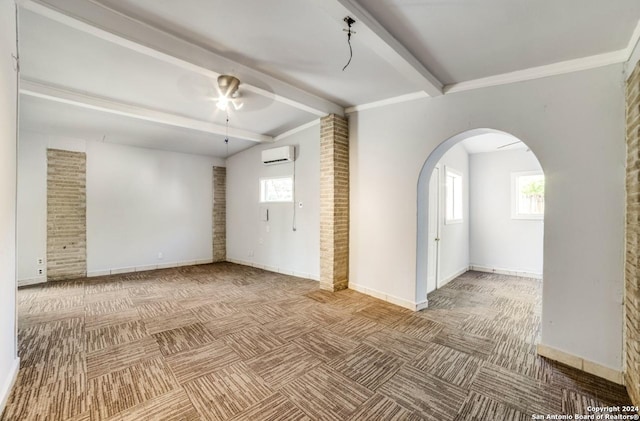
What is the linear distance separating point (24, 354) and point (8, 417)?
3.47ft

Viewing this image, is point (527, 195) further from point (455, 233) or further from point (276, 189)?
point (276, 189)

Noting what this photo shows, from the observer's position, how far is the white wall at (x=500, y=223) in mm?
5695

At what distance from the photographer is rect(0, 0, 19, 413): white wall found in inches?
74.9

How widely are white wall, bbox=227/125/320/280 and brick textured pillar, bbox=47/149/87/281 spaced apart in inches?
117

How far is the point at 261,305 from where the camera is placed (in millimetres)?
4035

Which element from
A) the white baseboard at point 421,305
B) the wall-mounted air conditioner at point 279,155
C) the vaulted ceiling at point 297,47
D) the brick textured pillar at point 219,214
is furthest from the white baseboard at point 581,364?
the brick textured pillar at point 219,214

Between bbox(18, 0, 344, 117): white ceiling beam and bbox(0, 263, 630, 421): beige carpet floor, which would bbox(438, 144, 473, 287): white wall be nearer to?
bbox(0, 263, 630, 421): beige carpet floor

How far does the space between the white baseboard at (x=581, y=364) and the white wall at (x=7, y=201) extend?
14.3 feet

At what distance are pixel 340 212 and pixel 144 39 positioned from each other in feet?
10.6

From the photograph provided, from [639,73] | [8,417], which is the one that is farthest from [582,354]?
[8,417]

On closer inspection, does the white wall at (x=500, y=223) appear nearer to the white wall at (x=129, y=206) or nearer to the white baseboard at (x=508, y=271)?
the white baseboard at (x=508, y=271)

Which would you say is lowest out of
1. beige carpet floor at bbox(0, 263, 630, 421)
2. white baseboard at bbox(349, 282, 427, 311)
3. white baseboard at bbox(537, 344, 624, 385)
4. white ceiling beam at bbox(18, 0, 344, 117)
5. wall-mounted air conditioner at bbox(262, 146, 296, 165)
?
beige carpet floor at bbox(0, 263, 630, 421)

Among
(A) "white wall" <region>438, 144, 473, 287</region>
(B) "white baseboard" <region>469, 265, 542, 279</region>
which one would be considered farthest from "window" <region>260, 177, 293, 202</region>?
(B) "white baseboard" <region>469, 265, 542, 279</region>

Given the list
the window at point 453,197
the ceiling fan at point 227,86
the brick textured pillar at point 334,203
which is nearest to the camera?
the ceiling fan at point 227,86
